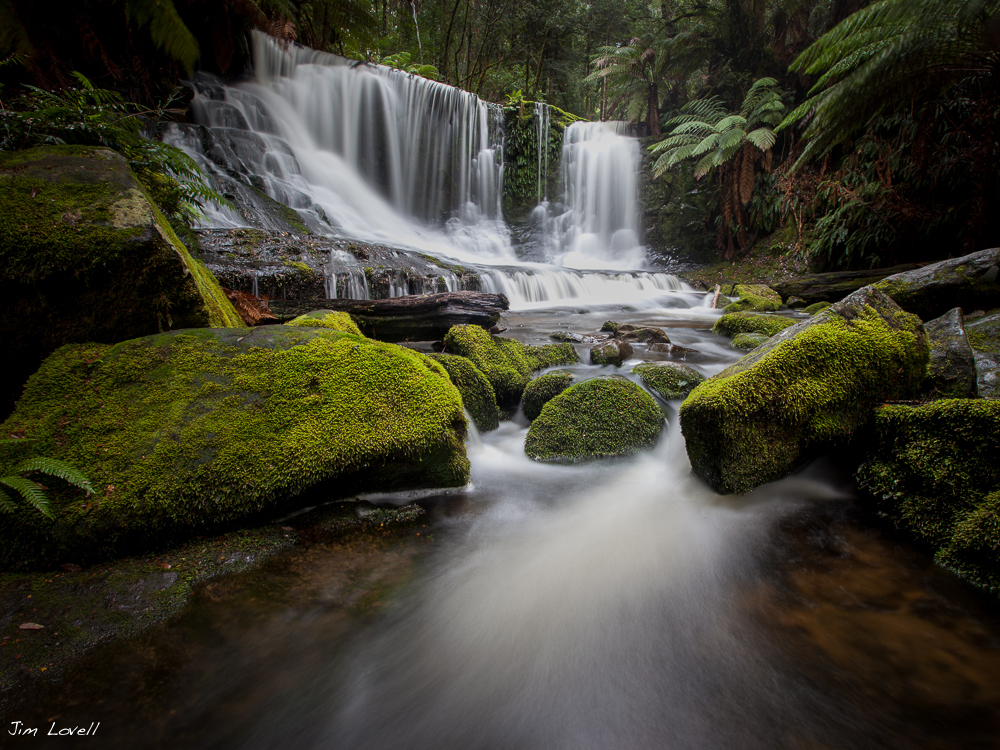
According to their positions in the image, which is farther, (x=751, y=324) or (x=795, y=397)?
(x=751, y=324)

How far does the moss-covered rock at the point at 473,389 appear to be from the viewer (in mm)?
3637

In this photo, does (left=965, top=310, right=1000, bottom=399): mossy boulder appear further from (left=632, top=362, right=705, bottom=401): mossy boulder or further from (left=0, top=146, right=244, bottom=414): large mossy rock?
(left=0, top=146, right=244, bottom=414): large mossy rock

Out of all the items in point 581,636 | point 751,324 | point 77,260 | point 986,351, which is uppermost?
point 77,260

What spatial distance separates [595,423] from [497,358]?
1247mm

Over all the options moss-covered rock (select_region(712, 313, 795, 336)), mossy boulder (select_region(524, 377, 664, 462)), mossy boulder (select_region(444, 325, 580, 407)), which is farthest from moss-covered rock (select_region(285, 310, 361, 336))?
moss-covered rock (select_region(712, 313, 795, 336))

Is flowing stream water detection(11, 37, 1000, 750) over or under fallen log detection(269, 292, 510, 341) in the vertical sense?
under

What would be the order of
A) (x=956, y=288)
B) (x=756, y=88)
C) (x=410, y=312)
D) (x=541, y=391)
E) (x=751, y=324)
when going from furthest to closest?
1. (x=756, y=88)
2. (x=751, y=324)
3. (x=410, y=312)
4. (x=956, y=288)
5. (x=541, y=391)

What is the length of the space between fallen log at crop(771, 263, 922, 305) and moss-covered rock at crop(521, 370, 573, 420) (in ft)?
21.6

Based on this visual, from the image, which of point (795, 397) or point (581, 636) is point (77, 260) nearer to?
point (581, 636)

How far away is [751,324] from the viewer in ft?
21.4

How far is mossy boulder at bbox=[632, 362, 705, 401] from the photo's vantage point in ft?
13.4
